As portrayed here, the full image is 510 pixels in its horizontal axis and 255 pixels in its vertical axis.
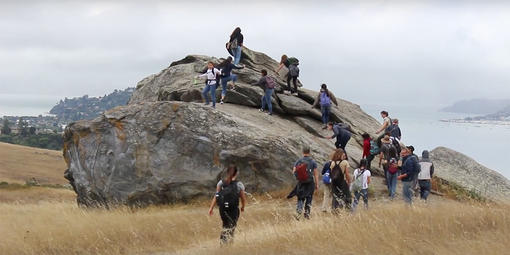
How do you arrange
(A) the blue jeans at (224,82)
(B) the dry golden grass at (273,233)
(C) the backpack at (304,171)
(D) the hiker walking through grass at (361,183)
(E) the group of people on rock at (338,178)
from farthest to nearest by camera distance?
1. (A) the blue jeans at (224,82)
2. (D) the hiker walking through grass at (361,183)
3. (C) the backpack at (304,171)
4. (E) the group of people on rock at (338,178)
5. (B) the dry golden grass at (273,233)

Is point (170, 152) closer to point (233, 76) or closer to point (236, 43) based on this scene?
point (233, 76)

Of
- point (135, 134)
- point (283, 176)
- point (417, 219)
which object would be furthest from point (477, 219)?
point (135, 134)

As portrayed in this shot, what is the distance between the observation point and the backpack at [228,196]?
11828 mm

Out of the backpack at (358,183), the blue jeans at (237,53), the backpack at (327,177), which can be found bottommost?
the backpack at (358,183)

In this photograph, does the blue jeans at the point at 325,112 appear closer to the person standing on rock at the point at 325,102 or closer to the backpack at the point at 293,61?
the person standing on rock at the point at 325,102

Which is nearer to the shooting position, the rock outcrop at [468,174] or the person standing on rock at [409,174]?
the person standing on rock at [409,174]

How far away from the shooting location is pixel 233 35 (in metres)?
27.1

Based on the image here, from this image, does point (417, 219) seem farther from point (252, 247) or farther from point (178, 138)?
point (178, 138)

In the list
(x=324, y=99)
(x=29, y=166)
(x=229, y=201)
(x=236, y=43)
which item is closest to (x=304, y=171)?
(x=229, y=201)

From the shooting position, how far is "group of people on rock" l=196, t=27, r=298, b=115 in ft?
73.1

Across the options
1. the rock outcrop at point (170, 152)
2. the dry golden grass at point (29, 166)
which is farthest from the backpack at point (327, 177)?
the dry golden grass at point (29, 166)

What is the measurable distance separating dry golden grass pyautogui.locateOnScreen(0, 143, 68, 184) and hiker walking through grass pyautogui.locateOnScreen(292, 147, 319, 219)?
193 feet

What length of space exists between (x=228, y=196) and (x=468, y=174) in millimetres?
17966

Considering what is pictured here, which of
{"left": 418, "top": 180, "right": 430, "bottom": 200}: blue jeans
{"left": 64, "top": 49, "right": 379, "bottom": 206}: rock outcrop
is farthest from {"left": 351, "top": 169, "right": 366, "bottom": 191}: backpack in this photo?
{"left": 64, "top": 49, "right": 379, "bottom": 206}: rock outcrop
